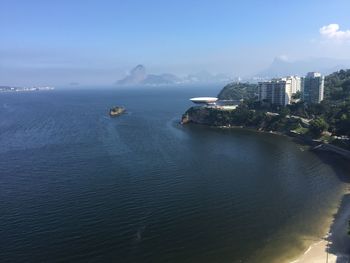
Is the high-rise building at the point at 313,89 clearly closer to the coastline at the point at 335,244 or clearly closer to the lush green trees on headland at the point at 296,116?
the lush green trees on headland at the point at 296,116

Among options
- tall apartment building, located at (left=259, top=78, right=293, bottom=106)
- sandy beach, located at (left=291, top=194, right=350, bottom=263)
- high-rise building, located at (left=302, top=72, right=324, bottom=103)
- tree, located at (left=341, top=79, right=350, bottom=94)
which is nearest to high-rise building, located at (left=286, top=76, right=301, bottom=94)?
tall apartment building, located at (left=259, top=78, right=293, bottom=106)

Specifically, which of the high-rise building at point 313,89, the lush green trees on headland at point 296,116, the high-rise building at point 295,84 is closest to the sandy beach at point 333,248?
the lush green trees on headland at point 296,116

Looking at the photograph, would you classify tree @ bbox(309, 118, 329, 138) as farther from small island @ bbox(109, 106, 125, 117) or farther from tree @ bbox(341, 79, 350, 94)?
small island @ bbox(109, 106, 125, 117)

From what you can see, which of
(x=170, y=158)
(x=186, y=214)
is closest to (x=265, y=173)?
(x=170, y=158)

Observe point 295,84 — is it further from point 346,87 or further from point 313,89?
point 346,87

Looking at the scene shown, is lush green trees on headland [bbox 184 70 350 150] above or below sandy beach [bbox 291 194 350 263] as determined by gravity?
above

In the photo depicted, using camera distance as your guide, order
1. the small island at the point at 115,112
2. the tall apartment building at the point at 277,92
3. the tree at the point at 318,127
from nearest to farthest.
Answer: the tree at the point at 318,127 → the tall apartment building at the point at 277,92 → the small island at the point at 115,112
